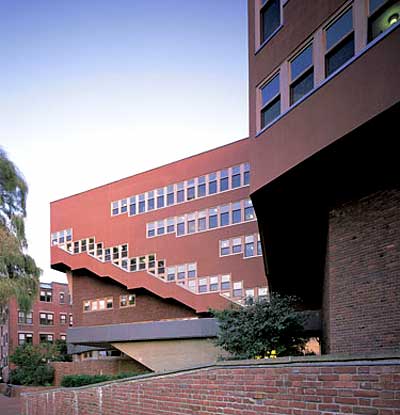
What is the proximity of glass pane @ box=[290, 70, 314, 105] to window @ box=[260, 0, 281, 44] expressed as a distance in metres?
1.69

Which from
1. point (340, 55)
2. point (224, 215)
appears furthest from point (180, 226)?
point (340, 55)

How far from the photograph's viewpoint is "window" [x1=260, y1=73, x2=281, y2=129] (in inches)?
442

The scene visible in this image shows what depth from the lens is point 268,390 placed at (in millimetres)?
6434

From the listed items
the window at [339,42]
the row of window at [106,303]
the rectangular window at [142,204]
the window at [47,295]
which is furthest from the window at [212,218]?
the window at [47,295]

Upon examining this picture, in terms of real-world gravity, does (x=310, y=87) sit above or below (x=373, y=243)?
above

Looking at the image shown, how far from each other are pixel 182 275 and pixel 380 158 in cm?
2643

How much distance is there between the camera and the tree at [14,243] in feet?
64.0

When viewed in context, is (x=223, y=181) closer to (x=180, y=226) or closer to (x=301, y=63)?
(x=180, y=226)

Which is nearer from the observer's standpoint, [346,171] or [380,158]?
[380,158]

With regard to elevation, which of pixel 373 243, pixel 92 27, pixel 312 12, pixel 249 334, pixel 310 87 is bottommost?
pixel 249 334

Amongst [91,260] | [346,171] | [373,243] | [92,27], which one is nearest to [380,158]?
[346,171]

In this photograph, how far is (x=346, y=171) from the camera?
9.78m

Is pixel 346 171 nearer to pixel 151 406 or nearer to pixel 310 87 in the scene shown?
pixel 310 87

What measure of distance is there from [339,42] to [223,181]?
2428cm
